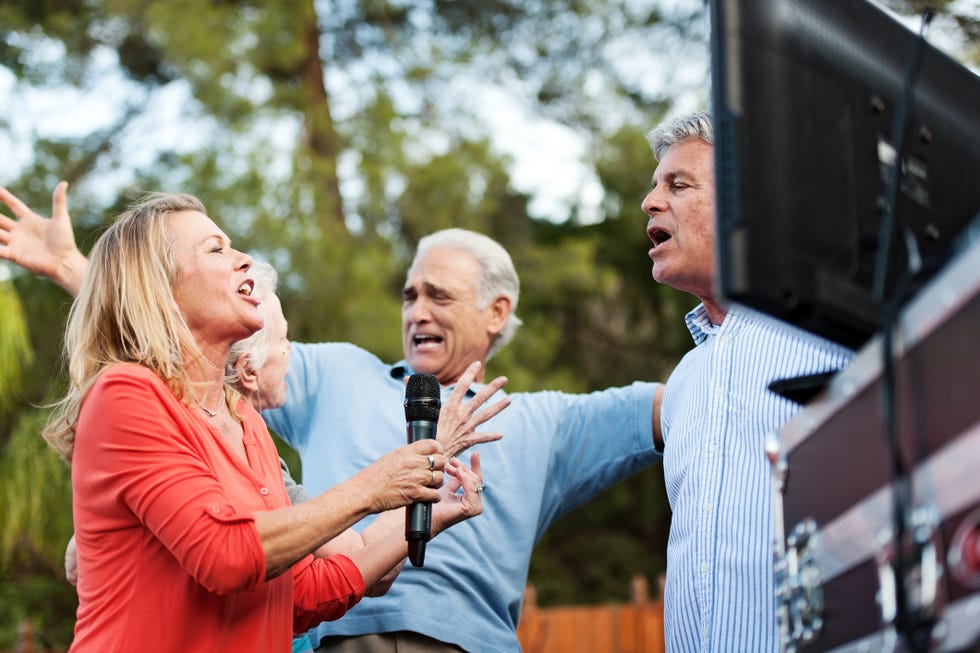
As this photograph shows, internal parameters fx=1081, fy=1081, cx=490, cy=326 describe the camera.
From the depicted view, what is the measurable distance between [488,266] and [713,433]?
4.51ft

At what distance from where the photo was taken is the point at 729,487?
7.52 ft

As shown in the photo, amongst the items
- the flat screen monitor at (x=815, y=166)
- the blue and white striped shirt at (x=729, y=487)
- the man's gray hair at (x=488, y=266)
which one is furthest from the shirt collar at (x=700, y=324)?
the flat screen monitor at (x=815, y=166)

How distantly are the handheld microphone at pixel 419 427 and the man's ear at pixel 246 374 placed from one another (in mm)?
570

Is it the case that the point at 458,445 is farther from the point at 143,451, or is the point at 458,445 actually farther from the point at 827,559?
the point at 827,559

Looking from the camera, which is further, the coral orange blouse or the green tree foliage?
the green tree foliage

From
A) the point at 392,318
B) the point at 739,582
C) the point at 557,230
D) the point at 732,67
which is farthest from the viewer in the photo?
the point at 557,230

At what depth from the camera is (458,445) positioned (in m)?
2.48

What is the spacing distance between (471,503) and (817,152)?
1.38 meters

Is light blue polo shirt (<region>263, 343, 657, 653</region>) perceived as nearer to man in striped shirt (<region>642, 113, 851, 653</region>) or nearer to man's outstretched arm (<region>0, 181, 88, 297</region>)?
man in striped shirt (<region>642, 113, 851, 653</region>)

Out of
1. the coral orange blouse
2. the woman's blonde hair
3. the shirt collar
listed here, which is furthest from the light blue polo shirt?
the woman's blonde hair

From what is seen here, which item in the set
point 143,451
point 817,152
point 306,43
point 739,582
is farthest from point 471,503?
point 306,43

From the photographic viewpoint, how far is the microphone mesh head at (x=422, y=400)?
2.34 meters

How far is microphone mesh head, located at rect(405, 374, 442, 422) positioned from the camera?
7.68 feet

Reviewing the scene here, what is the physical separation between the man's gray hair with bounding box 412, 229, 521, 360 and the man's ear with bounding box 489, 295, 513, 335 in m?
0.01
